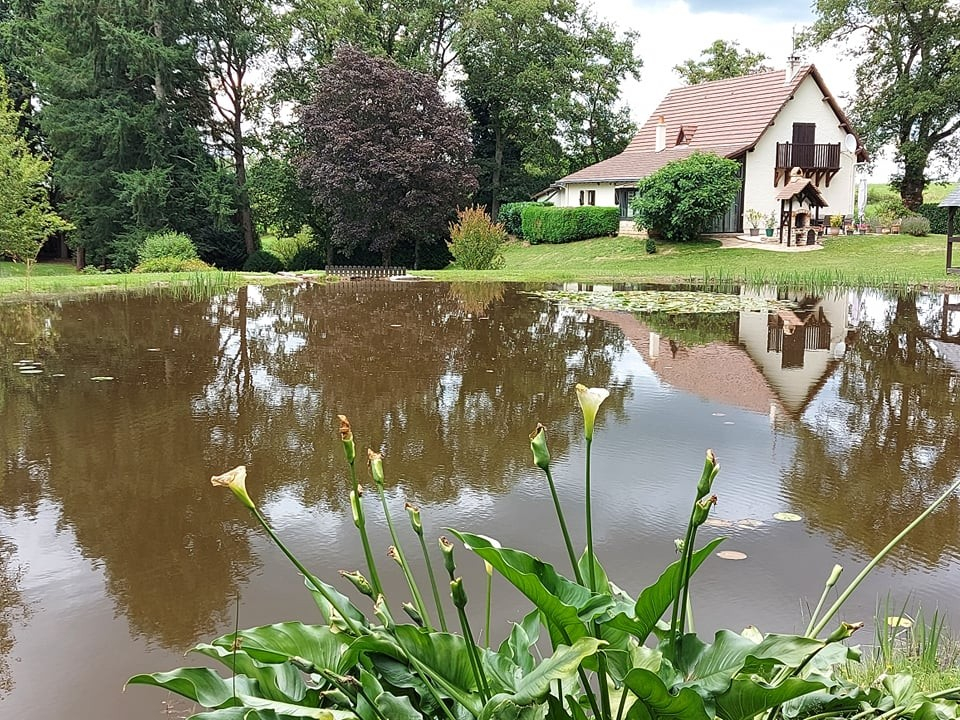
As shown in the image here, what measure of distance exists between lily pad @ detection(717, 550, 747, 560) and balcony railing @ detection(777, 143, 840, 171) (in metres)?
27.6

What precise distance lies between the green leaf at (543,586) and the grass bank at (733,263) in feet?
55.6

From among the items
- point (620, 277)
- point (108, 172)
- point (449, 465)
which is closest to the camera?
point (449, 465)

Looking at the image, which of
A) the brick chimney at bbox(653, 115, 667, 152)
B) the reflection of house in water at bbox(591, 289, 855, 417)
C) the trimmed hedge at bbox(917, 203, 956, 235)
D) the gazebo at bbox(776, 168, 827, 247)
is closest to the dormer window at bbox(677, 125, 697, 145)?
the brick chimney at bbox(653, 115, 667, 152)

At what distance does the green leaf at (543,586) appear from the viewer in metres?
1.47

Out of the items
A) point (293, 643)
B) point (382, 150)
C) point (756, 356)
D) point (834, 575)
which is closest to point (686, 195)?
point (382, 150)

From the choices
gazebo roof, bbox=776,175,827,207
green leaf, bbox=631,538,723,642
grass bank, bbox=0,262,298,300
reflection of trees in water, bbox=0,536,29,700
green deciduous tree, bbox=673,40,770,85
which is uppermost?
green deciduous tree, bbox=673,40,770,85

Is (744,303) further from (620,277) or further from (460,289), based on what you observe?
(620,277)

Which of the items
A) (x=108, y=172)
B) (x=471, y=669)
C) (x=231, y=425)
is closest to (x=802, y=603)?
(x=471, y=669)

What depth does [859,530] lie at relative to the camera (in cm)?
374

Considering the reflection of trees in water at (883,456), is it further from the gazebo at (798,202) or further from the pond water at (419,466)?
the gazebo at (798,202)

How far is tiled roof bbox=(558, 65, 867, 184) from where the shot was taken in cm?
2816

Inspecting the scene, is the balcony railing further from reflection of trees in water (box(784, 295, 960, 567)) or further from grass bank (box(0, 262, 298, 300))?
reflection of trees in water (box(784, 295, 960, 567))

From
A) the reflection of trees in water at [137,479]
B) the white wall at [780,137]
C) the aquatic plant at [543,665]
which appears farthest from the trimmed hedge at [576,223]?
the aquatic plant at [543,665]

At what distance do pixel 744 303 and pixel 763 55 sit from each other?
33.4 metres
